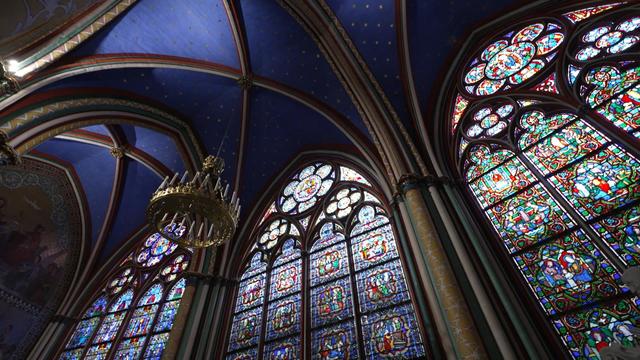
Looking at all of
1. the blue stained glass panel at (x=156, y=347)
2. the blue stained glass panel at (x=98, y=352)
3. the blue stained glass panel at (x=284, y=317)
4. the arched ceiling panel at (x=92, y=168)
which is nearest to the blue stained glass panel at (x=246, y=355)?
the blue stained glass panel at (x=284, y=317)

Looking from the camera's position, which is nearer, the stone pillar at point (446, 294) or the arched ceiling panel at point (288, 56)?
the stone pillar at point (446, 294)

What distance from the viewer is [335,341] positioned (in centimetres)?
598

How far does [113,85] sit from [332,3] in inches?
218

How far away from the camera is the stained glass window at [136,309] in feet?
27.1

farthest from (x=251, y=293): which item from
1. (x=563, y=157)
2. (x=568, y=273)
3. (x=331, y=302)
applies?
(x=563, y=157)

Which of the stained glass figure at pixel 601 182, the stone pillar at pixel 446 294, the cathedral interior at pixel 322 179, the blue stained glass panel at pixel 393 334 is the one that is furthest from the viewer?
the blue stained glass panel at pixel 393 334

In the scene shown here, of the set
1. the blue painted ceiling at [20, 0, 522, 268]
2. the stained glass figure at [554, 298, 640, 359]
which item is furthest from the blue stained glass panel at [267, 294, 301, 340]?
the stained glass figure at [554, 298, 640, 359]

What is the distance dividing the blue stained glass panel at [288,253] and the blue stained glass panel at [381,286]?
6.78ft

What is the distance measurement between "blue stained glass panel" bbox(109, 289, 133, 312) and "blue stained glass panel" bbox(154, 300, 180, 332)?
1.58 m

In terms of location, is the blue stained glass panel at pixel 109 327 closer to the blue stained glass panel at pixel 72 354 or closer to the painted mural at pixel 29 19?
the blue stained glass panel at pixel 72 354

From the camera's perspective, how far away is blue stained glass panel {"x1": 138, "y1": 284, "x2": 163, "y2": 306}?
30.5 ft

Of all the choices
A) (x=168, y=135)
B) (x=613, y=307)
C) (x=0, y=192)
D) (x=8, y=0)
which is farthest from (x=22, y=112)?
(x=613, y=307)

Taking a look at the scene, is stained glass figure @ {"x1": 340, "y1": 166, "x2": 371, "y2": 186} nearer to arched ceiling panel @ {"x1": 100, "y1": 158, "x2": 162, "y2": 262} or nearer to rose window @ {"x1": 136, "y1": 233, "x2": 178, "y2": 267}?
rose window @ {"x1": 136, "y1": 233, "x2": 178, "y2": 267}

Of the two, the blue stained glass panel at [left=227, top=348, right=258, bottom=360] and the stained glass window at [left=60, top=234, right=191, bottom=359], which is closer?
the blue stained glass panel at [left=227, top=348, right=258, bottom=360]
